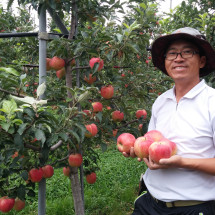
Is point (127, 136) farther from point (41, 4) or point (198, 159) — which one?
point (41, 4)

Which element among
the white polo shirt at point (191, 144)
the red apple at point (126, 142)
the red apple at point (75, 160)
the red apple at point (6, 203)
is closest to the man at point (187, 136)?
the white polo shirt at point (191, 144)

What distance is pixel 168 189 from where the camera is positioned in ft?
4.11

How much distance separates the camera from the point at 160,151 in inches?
47.0

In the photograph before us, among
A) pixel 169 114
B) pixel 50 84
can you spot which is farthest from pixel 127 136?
pixel 50 84

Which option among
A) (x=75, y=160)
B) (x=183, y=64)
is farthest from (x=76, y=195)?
(x=183, y=64)

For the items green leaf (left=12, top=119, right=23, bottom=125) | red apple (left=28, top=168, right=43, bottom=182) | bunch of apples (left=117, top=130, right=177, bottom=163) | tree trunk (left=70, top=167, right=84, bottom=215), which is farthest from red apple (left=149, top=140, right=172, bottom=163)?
tree trunk (left=70, top=167, right=84, bottom=215)

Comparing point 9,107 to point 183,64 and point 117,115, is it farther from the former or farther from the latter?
point 117,115

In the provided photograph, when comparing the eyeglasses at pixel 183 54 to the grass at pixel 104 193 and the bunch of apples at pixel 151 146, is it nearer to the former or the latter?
the bunch of apples at pixel 151 146

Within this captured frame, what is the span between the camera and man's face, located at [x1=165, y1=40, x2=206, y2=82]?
126cm

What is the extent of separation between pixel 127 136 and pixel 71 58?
742 millimetres

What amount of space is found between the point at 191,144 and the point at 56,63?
109 cm

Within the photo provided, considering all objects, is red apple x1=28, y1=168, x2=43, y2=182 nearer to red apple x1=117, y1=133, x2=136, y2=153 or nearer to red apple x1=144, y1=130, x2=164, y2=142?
red apple x1=117, y1=133, x2=136, y2=153

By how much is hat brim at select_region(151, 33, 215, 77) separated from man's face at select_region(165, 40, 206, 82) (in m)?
0.03

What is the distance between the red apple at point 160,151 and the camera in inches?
46.6
